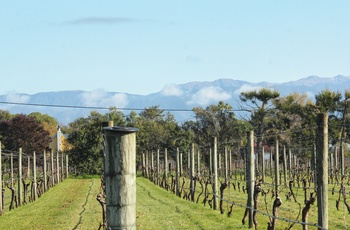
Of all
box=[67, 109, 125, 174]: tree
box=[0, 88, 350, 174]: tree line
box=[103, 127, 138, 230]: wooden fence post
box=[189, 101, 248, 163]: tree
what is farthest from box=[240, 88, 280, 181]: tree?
box=[103, 127, 138, 230]: wooden fence post

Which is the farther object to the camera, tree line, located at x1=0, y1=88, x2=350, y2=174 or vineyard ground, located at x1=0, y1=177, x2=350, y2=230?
tree line, located at x1=0, y1=88, x2=350, y2=174

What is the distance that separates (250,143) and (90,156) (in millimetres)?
50744

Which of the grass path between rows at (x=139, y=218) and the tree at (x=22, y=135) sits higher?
the tree at (x=22, y=135)

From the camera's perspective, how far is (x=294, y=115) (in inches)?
2817

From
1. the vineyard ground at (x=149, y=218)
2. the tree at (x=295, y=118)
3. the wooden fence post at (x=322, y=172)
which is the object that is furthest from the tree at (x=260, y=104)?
the wooden fence post at (x=322, y=172)

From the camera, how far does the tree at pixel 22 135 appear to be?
7875 cm

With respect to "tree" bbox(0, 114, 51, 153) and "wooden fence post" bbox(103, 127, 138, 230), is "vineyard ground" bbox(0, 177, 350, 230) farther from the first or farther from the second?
"tree" bbox(0, 114, 51, 153)

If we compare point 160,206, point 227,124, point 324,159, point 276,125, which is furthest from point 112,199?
point 227,124

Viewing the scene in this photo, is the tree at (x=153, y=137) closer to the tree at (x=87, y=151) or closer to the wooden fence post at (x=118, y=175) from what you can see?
the tree at (x=87, y=151)

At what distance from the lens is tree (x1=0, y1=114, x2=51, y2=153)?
3100 inches

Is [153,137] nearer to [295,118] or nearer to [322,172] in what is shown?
[295,118]

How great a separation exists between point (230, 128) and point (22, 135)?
84.1 feet

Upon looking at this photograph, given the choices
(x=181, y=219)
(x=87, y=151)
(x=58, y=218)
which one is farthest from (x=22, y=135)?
(x=181, y=219)

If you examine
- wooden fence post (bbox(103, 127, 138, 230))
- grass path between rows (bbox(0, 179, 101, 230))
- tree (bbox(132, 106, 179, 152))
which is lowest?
grass path between rows (bbox(0, 179, 101, 230))
